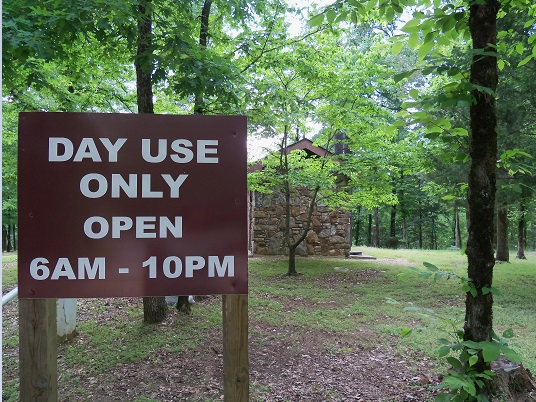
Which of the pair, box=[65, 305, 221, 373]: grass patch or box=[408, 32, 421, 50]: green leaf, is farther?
box=[65, 305, 221, 373]: grass patch

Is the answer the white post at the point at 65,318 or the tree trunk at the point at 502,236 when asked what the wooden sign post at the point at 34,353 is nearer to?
the white post at the point at 65,318

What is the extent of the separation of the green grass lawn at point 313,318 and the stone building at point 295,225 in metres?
3.33

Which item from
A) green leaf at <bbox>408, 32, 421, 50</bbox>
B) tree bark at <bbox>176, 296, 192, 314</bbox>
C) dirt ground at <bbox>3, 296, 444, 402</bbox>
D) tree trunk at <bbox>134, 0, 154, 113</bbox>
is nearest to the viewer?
green leaf at <bbox>408, 32, 421, 50</bbox>

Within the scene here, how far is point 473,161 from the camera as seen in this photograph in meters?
2.34

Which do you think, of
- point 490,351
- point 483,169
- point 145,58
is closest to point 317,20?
point 483,169

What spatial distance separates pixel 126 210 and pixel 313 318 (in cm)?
502

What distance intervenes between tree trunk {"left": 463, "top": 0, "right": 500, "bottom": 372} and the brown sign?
1366mm

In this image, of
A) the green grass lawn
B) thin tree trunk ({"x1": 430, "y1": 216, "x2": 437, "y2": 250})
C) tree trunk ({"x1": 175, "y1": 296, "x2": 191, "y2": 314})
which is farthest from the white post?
thin tree trunk ({"x1": 430, "y1": 216, "x2": 437, "y2": 250})

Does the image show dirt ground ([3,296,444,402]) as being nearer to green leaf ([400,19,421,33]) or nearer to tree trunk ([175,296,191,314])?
tree trunk ([175,296,191,314])

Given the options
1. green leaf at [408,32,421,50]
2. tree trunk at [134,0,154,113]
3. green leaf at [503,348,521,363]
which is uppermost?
tree trunk at [134,0,154,113]

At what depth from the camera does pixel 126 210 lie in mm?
1941

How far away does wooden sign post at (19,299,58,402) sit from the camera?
190 centimetres

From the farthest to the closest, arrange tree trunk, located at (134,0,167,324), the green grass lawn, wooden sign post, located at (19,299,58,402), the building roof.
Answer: the building roof
tree trunk, located at (134,0,167,324)
the green grass lawn
wooden sign post, located at (19,299,58,402)

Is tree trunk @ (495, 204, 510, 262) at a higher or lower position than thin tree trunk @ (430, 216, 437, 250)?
higher
